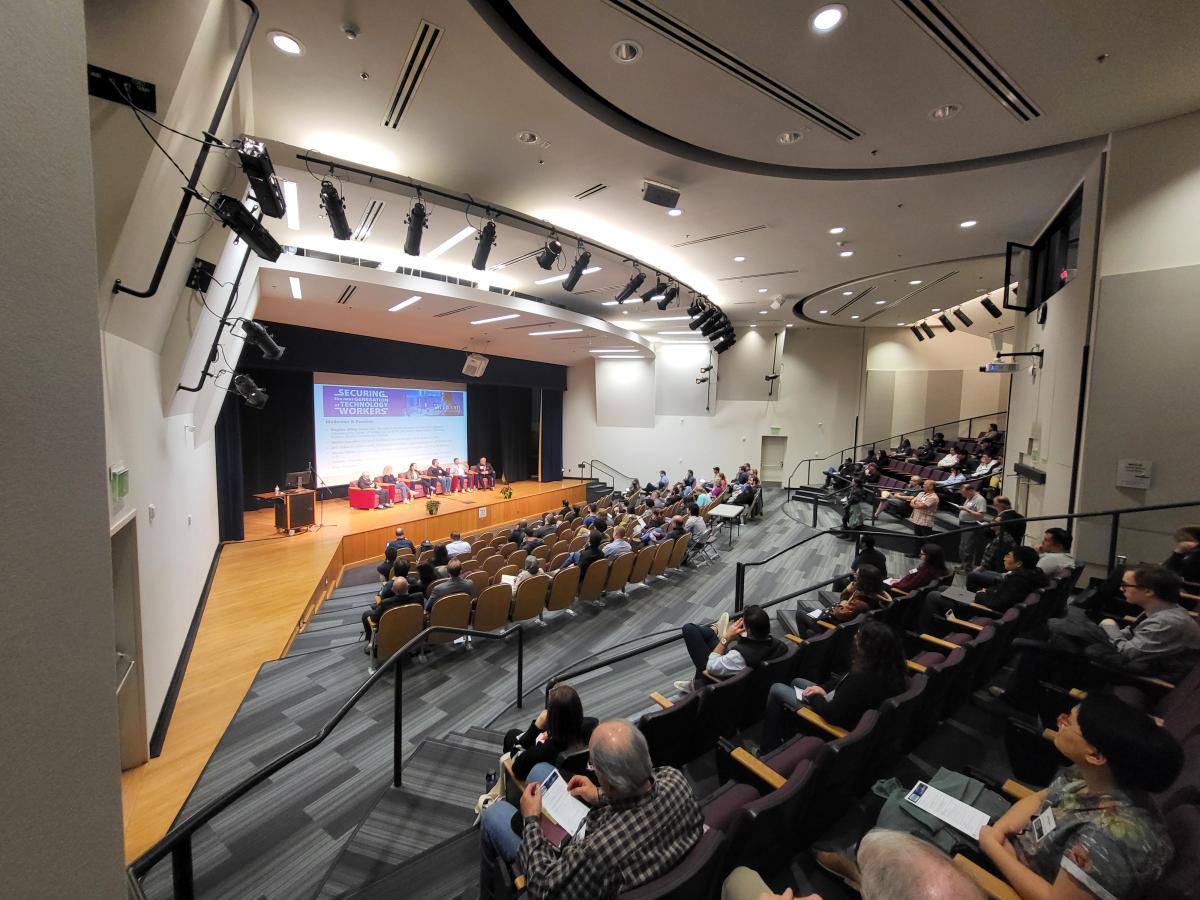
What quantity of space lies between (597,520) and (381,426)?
27.1 ft

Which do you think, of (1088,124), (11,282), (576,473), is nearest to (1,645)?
(11,282)

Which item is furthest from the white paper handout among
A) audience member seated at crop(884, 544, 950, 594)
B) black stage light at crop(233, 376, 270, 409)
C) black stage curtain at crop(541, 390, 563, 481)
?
black stage curtain at crop(541, 390, 563, 481)

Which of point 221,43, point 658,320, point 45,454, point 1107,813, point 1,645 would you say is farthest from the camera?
point 658,320

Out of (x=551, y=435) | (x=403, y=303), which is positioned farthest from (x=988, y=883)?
(x=551, y=435)

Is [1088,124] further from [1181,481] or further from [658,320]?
[658,320]

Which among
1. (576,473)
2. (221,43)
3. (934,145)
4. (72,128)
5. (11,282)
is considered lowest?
(576,473)

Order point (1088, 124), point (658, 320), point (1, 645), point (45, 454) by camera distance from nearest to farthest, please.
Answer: point (1, 645), point (45, 454), point (1088, 124), point (658, 320)

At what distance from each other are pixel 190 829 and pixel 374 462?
41.0ft

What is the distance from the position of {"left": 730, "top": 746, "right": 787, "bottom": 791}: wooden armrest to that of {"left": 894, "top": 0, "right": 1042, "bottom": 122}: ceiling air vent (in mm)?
4295

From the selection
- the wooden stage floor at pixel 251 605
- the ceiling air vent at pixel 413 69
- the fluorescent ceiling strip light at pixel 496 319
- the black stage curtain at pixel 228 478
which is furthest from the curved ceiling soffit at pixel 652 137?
the black stage curtain at pixel 228 478

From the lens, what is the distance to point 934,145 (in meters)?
4.39

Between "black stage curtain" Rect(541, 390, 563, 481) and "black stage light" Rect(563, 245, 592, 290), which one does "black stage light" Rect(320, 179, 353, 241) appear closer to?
"black stage light" Rect(563, 245, 592, 290)

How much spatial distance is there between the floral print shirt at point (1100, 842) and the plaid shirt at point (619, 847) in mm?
1149

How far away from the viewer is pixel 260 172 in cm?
302
